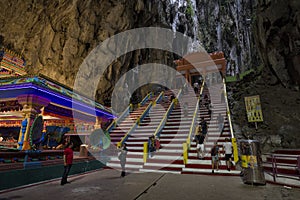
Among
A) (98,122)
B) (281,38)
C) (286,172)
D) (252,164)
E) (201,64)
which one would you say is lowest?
(286,172)

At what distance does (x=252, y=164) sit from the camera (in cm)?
588

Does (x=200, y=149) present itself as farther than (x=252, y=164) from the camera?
Yes

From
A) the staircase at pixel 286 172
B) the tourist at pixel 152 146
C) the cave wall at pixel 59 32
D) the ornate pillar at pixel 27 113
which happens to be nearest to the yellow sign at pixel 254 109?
the staircase at pixel 286 172

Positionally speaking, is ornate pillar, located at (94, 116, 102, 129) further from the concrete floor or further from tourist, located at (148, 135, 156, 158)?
the concrete floor

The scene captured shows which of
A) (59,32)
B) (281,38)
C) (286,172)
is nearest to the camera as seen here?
(286,172)

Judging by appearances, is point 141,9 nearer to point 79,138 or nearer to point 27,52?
point 27,52

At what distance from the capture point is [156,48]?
24.0 metres

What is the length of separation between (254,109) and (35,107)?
41.8ft

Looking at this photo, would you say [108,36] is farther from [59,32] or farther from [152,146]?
[152,146]

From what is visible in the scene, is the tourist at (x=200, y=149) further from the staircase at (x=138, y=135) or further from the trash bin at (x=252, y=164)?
the staircase at (x=138, y=135)

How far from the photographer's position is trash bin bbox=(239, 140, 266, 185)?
5.71 meters

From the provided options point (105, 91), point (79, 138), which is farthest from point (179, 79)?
point (79, 138)

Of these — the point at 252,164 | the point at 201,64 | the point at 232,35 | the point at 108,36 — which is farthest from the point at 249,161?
the point at 232,35

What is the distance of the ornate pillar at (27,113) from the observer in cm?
698
